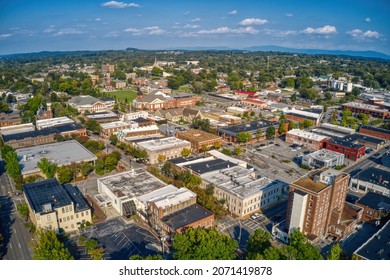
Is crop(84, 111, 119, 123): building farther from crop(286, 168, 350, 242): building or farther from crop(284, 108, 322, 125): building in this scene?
crop(286, 168, 350, 242): building

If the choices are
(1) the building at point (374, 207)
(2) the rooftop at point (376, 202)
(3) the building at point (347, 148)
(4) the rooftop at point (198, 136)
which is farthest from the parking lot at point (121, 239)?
(3) the building at point (347, 148)

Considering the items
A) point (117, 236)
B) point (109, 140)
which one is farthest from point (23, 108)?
point (117, 236)

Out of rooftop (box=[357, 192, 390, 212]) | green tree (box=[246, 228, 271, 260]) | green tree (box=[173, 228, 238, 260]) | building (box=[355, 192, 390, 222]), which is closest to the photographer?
green tree (box=[173, 228, 238, 260])

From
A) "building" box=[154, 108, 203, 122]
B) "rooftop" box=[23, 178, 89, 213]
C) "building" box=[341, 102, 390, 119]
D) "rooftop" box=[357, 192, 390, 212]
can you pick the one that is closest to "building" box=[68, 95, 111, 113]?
"building" box=[154, 108, 203, 122]

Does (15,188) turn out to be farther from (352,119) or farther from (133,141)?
(352,119)

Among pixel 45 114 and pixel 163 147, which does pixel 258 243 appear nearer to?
pixel 163 147

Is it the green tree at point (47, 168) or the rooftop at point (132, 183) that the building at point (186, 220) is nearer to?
the rooftop at point (132, 183)
